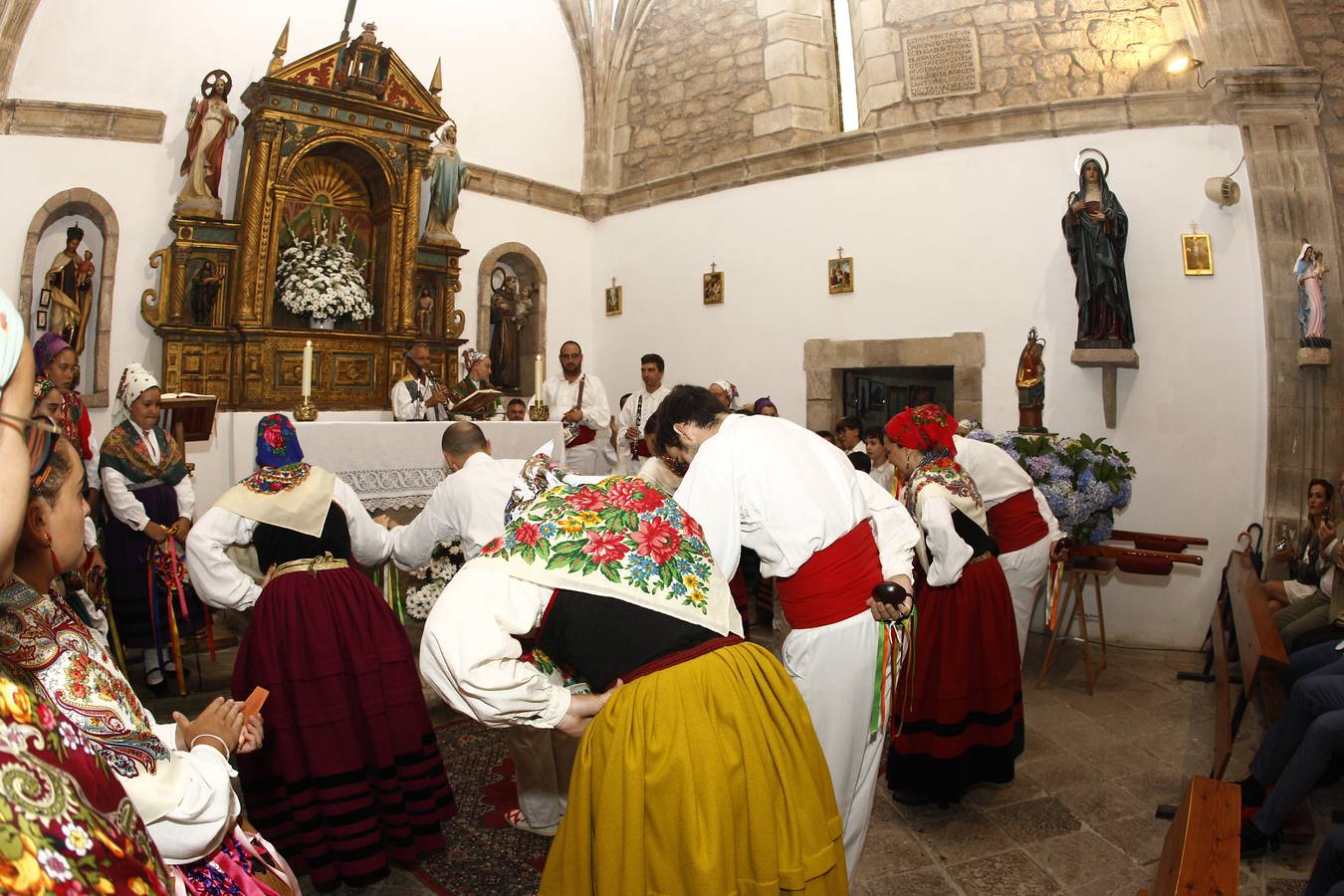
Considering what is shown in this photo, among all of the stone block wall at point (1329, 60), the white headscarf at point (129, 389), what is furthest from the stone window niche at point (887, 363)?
the white headscarf at point (129, 389)

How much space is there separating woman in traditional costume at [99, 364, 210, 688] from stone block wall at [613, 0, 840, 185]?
262 inches

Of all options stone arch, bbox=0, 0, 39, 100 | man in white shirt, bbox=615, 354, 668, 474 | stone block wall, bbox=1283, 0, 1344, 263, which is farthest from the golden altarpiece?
stone block wall, bbox=1283, 0, 1344, 263

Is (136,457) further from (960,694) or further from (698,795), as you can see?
(698,795)

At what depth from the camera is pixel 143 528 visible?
18.0ft

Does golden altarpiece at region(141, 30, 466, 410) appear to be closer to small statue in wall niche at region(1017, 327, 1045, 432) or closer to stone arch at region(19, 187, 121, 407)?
stone arch at region(19, 187, 121, 407)

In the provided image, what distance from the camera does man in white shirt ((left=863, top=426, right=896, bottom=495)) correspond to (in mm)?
6555

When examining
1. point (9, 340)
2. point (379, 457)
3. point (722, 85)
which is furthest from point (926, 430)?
point (722, 85)

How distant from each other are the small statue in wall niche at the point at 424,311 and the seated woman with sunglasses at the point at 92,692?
8.06m

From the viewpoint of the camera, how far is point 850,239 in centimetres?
909

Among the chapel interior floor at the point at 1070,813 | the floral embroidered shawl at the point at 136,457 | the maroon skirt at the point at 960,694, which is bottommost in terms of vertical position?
the chapel interior floor at the point at 1070,813

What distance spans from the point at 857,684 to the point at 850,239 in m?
6.82

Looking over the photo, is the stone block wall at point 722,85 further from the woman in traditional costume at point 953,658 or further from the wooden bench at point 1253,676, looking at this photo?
the wooden bench at point 1253,676

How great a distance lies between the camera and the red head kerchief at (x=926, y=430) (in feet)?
13.7

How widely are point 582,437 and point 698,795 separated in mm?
7085
